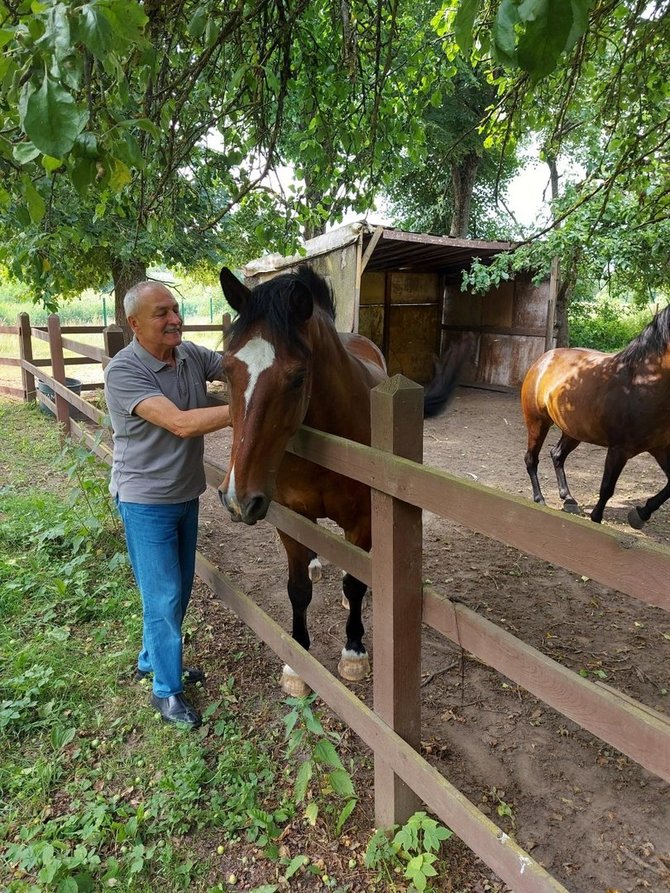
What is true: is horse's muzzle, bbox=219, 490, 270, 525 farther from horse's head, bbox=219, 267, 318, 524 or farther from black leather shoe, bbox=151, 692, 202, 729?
black leather shoe, bbox=151, 692, 202, 729

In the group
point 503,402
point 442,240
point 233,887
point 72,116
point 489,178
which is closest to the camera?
point 72,116

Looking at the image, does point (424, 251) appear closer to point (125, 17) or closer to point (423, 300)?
point (423, 300)

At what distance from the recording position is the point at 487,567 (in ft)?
14.1

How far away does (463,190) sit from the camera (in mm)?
16156

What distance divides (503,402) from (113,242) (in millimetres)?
7738

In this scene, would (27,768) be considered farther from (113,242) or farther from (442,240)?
(442,240)

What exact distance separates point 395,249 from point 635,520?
23.4 ft

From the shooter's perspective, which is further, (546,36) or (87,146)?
(87,146)

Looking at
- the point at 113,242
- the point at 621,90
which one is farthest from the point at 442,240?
the point at 621,90

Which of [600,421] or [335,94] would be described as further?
[600,421]

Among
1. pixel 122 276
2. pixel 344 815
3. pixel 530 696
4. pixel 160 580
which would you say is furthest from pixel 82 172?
pixel 122 276

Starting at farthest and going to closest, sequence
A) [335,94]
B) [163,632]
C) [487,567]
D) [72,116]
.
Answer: [487,567]
[335,94]
[163,632]
[72,116]

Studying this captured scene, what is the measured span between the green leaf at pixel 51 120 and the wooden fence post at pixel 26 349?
9610mm

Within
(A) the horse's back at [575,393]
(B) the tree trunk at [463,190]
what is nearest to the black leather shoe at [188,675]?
(A) the horse's back at [575,393]
